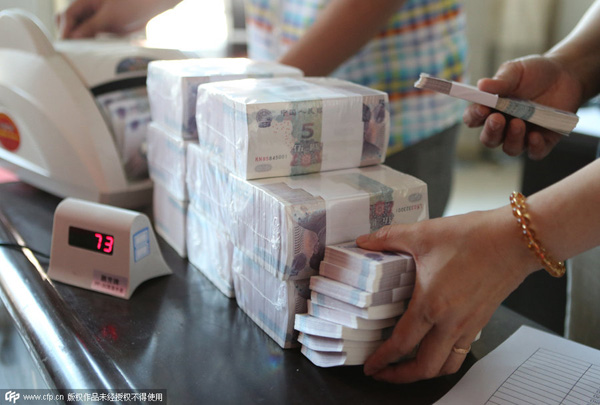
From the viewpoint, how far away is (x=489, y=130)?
112 centimetres

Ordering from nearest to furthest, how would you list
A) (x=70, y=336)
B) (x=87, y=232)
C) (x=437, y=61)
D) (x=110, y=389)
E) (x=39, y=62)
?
(x=110, y=389) < (x=70, y=336) < (x=87, y=232) < (x=39, y=62) < (x=437, y=61)

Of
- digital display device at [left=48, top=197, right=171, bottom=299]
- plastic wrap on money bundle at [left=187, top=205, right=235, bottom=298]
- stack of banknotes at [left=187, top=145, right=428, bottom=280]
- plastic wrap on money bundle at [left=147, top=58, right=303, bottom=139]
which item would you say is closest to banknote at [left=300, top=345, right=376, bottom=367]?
stack of banknotes at [left=187, top=145, right=428, bottom=280]

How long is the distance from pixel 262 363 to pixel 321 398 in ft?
0.35

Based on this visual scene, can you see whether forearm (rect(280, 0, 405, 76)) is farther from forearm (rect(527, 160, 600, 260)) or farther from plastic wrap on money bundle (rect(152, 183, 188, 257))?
forearm (rect(527, 160, 600, 260))

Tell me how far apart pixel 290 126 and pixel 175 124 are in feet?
1.02

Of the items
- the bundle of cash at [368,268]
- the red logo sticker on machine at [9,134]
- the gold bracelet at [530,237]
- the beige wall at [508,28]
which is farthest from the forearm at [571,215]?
the beige wall at [508,28]

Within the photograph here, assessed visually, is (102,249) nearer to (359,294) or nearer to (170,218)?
(170,218)

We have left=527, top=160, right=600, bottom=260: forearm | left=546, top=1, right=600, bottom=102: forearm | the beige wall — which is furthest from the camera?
the beige wall

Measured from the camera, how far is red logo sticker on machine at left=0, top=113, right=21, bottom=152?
1.41m

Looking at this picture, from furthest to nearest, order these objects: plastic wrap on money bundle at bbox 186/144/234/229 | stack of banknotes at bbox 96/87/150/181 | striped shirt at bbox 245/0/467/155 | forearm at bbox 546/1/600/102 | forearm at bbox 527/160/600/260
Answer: striped shirt at bbox 245/0/467/155 < stack of banknotes at bbox 96/87/150/181 < forearm at bbox 546/1/600/102 < plastic wrap on money bundle at bbox 186/144/234/229 < forearm at bbox 527/160/600/260

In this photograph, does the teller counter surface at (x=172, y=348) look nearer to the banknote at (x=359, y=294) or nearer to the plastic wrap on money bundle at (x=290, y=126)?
the banknote at (x=359, y=294)

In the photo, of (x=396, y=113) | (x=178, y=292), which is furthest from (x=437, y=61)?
(x=178, y=292)

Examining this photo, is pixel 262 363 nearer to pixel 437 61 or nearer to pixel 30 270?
pixel 30 270

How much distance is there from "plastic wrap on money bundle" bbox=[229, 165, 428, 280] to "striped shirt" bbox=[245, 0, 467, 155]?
65 cm
